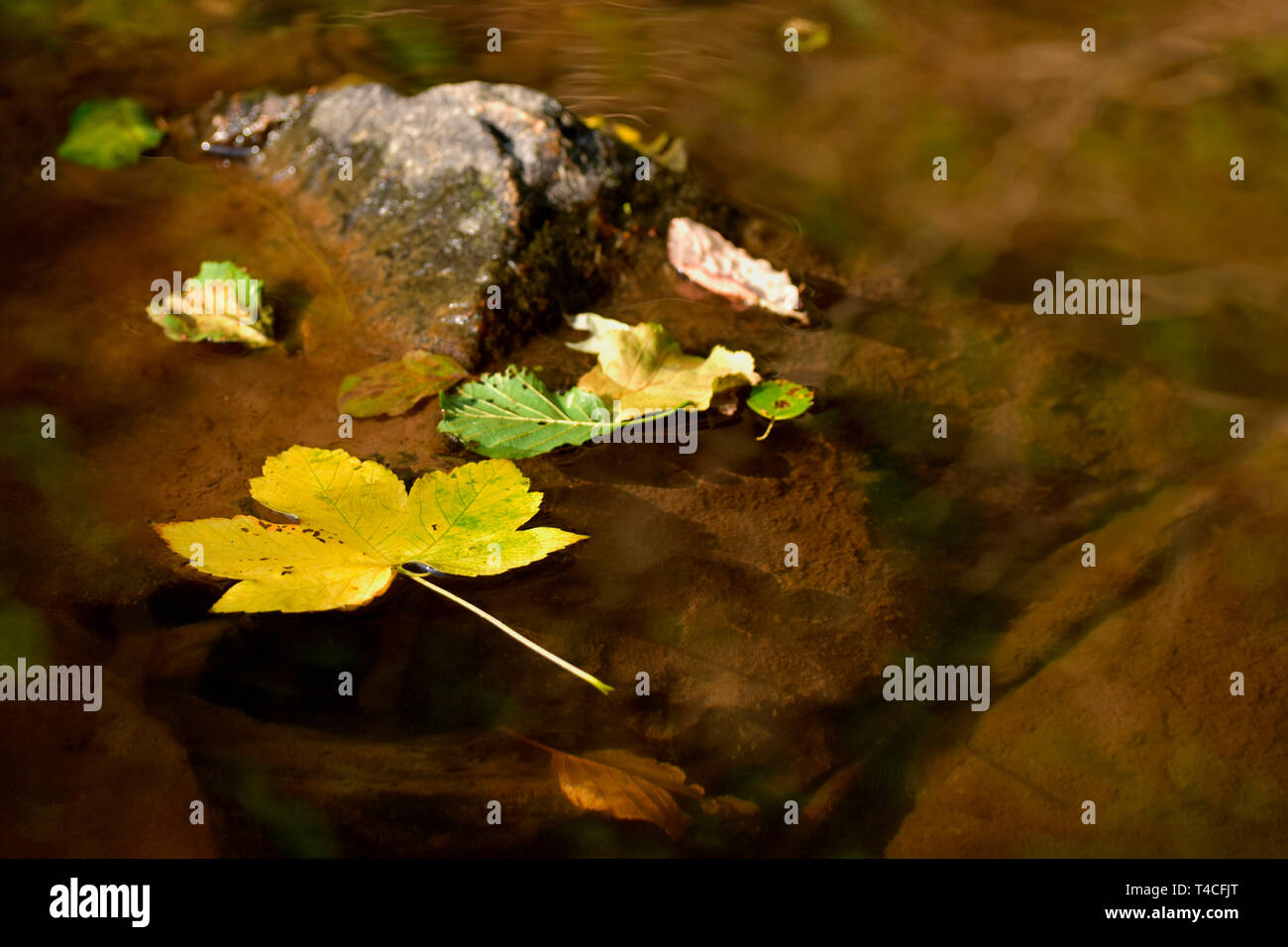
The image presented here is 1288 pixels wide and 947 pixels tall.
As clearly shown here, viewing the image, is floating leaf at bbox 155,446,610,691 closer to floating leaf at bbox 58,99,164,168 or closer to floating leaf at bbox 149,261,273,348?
floating leaf at bbox 149,261,273,348

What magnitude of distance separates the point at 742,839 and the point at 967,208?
1.97 metres

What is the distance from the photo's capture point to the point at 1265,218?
2748 millimetres

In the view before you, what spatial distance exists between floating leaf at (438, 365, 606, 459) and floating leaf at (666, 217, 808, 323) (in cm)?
57

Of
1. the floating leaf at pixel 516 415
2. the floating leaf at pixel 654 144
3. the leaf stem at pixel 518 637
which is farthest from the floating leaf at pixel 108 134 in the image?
the leaf stem at pixel 518 637

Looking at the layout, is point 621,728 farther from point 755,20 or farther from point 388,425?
point 755,20

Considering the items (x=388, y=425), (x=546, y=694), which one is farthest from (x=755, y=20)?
(x=546, y=694)

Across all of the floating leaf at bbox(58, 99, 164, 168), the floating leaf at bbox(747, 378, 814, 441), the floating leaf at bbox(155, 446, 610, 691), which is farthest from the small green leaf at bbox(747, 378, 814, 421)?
the floating leaf at bbox(58, 99, 164, 168)

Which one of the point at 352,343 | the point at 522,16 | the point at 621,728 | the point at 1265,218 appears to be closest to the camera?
the point at 621,728

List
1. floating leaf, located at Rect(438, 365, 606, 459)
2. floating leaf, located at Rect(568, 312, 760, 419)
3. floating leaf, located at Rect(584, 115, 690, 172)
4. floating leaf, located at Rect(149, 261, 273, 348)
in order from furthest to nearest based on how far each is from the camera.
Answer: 1. floating leaf, located at Rect(584, 115, 690, 172)
2. floating leaf, located at Rect(149, 261, 273, 348)
3. floating leaf, located at Rect(568, 312, 760, 419)
4. floating leaf, located at Rect(438, 365, 606, 459)

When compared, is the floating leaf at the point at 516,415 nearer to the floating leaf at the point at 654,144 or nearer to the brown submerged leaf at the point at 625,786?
the brown submerged leaf at the point at 625,786

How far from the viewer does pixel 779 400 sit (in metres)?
2.02

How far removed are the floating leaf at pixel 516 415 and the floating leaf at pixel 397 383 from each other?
6 cm

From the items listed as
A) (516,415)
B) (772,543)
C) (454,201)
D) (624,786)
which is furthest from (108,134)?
(624,786)

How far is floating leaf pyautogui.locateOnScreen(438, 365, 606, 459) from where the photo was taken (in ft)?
6.21
